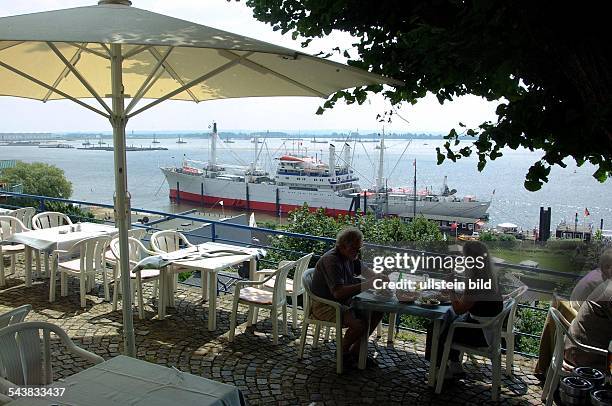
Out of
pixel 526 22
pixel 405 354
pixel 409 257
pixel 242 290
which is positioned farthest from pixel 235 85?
pixel 526 22

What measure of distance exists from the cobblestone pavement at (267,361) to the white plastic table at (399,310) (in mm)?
160

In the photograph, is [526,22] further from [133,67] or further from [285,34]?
[133,67]

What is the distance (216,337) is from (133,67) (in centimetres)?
262

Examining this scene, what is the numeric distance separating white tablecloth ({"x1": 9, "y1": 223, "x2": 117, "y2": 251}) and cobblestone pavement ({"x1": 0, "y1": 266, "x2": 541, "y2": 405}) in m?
0.63

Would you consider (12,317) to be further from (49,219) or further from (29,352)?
(49,219)

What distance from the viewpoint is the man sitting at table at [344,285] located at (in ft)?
14.1

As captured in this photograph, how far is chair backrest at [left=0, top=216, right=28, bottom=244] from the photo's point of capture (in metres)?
6.82

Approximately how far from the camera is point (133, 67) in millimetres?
4770

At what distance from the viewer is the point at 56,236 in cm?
616

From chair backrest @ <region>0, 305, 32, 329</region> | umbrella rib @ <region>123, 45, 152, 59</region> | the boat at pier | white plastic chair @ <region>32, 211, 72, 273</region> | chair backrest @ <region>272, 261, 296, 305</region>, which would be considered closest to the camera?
chair backrest @ <region>0, 305, 32, 329</region>

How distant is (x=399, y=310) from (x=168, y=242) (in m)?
3.30

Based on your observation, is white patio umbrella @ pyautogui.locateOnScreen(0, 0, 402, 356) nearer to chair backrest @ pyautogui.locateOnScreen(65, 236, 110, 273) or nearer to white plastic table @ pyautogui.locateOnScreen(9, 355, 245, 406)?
white plastic table @ pyautogui.locateOnScreen(9, 355, 245, 406)

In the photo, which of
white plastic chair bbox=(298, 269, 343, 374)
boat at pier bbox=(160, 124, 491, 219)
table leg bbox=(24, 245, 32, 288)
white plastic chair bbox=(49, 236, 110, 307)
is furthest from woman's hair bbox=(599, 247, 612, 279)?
boat at pier bbox=(160, 124, 491, 219)

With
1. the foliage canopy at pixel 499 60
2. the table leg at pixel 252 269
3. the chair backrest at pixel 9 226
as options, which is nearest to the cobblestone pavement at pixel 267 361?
the table leg at pixel 252 269
